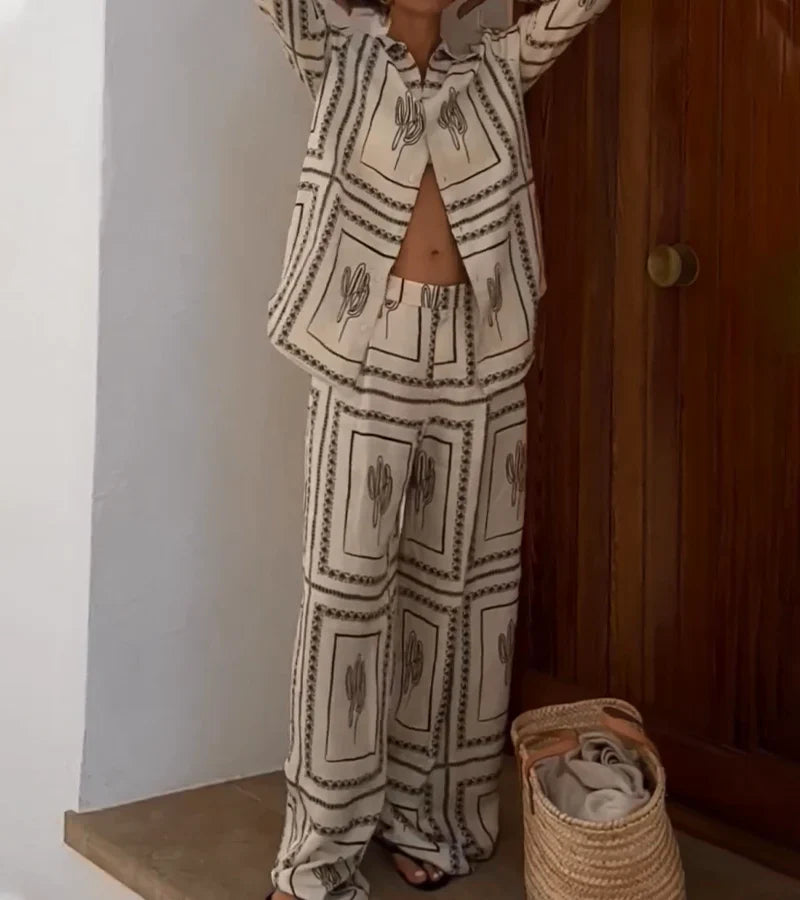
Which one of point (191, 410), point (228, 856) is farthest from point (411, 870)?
point (191, 410)

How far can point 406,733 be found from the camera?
127cm

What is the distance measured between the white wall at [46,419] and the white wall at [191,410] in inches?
1.1

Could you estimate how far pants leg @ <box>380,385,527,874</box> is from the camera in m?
1.22

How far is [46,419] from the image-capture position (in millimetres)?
1436

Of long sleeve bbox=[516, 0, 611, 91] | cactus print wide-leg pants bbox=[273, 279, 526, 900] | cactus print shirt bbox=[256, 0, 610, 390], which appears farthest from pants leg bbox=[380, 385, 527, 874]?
long sleeve bbox=[516, 0, 611, 91]

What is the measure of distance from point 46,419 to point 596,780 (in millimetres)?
797

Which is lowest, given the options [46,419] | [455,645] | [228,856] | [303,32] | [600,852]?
[228,856]

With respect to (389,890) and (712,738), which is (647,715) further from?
(389,890)

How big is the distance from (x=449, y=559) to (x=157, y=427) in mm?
418

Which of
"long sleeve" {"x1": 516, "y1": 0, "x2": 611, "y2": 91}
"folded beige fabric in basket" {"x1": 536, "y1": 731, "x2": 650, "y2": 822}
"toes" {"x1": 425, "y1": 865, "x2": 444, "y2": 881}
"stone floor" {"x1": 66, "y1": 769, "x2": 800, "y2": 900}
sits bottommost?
"stone floor" {"x1": 66, "y1": 769, "x2": 800, "y2": 900}

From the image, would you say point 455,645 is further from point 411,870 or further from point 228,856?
point 228,856

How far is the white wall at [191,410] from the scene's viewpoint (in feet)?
4.47

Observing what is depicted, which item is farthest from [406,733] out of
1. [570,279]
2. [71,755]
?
[570,279]

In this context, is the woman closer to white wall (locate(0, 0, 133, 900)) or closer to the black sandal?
the black sandal
